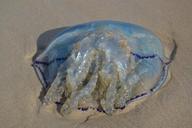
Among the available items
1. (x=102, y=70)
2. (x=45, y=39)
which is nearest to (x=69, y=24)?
(x=45, y=39)

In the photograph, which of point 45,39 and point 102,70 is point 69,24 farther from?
point 102,70

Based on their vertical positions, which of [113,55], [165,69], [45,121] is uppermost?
[113,55]

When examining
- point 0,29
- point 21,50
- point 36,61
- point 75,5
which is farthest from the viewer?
point 75,5

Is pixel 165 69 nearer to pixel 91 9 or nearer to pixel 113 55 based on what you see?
pixel 113 55

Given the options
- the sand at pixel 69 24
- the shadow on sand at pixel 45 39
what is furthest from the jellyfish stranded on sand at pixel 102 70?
the shadow on sand at pixel 45 39

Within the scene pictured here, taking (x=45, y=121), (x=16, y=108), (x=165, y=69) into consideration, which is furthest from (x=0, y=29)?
(x=165, y=69)

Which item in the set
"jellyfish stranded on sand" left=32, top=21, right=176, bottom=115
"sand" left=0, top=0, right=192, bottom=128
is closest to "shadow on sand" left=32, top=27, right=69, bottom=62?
"sand" left=0, top=0, right=192, bottom=128

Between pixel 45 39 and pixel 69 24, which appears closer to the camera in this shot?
pixel 45 39

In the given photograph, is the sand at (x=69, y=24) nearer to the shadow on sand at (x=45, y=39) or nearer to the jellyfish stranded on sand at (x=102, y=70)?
the shadow on sand at (x=45, y=39)
